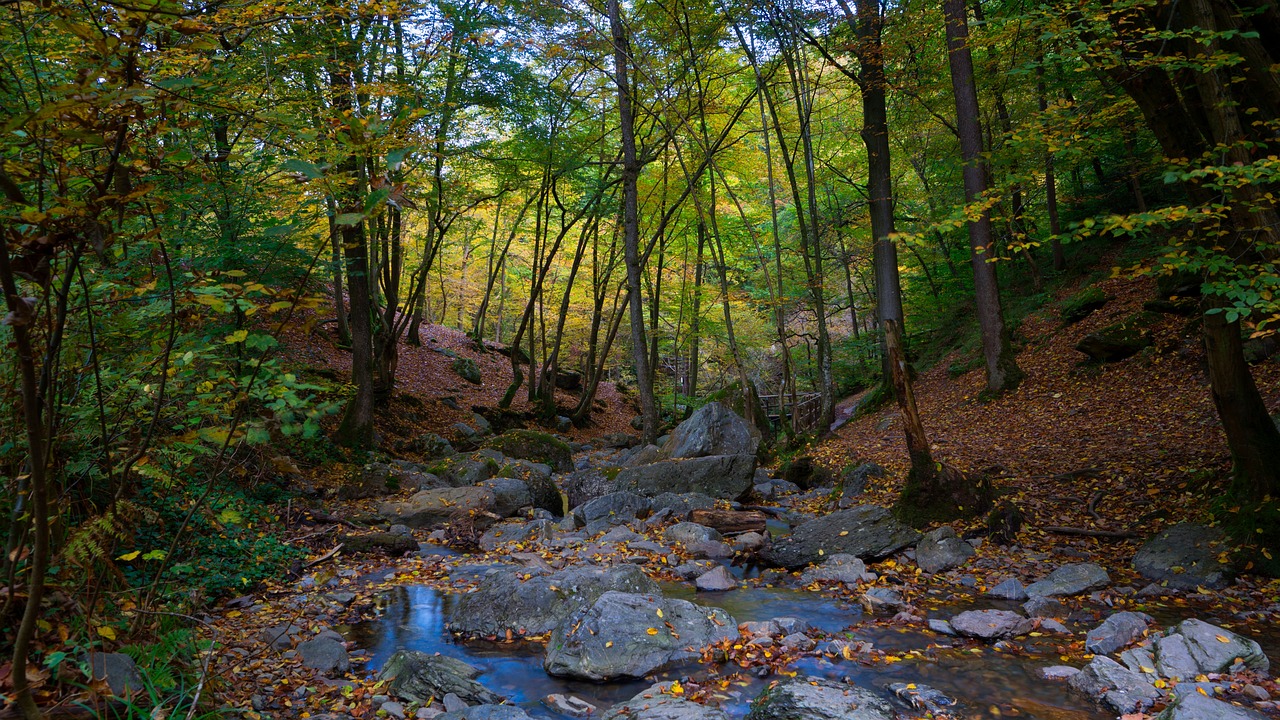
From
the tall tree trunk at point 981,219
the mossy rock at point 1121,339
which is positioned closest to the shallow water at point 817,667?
the tall tree trunk at point 981,219

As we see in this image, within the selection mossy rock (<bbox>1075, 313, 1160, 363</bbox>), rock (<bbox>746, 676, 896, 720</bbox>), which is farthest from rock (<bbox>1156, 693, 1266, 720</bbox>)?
mossy rock (<bbox>1075, 313, 1160, 363</bbox>)

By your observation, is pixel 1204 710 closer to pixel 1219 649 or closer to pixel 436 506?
pixel 1219 649

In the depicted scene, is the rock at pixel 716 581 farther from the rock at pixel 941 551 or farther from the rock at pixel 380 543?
the rock at pixel 380 543

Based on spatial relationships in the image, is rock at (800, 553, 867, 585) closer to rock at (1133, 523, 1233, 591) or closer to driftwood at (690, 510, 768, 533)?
driftwood at (690, 510, 768, 533)

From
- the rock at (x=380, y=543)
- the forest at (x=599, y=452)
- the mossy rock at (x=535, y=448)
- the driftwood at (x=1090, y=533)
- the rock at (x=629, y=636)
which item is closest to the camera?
the forest at (x=599, y=452)

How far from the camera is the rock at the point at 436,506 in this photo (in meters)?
8.50

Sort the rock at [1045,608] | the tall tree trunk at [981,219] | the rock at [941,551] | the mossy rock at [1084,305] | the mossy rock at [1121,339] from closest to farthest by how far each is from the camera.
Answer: the rock at [1045,608]
the rock at [941,551]
the mossy rock at [1121,339]
the tall tree trunk at [981,219]
the mossy rock at [1084,305]

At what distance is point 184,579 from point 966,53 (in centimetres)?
1229

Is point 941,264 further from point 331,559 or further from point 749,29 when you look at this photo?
point 331,559

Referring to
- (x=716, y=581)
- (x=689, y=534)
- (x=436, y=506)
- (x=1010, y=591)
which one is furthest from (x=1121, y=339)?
(x=436, y=506)

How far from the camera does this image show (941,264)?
810 inches

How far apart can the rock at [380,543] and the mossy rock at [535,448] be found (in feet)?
17.3

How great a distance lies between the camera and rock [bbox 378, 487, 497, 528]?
8.50 m

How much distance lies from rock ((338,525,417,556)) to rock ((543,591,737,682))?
3.20 metres
